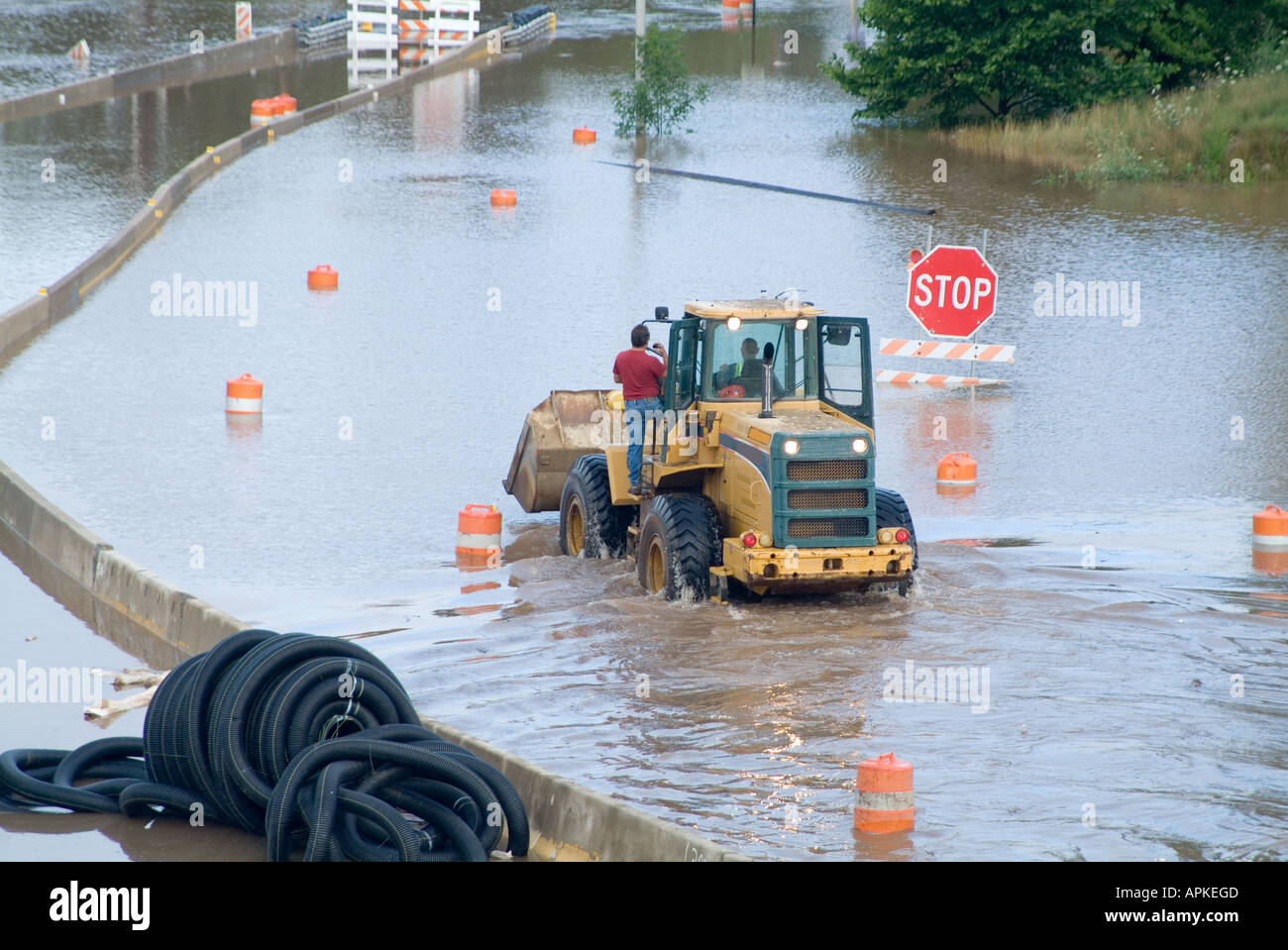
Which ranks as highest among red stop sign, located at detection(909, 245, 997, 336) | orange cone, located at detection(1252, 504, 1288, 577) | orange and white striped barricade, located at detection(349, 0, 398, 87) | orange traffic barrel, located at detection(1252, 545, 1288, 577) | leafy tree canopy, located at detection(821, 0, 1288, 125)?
orange and white striped barricade, located at detection(349, 0, 398, 87)

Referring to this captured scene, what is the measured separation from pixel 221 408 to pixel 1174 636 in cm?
1157

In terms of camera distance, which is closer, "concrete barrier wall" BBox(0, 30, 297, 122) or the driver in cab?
the driver in cab

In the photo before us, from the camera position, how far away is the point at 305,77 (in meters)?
47.5

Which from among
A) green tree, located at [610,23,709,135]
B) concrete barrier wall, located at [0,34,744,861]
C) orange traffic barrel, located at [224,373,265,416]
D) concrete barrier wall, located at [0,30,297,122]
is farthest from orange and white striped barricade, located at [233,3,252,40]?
orange traffic barrel, located at [224,373,265,416]

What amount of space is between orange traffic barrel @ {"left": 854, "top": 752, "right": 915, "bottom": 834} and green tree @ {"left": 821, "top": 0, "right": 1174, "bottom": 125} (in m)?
28.2

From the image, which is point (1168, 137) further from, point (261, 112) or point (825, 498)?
point (825, 498)

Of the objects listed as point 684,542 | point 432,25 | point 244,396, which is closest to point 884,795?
point 684,542

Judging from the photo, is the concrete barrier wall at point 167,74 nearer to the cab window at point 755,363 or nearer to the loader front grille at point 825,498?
the cab window at point 755,363

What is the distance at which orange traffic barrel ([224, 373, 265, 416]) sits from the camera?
1988cm

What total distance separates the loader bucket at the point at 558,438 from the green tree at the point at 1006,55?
837 inches

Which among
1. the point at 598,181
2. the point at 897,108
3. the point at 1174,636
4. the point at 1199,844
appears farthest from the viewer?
the point at 897,108

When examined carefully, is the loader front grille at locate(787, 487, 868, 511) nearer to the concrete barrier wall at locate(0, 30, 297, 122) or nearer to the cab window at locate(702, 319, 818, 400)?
the cab window at locate(702, 319, 818, 400)
